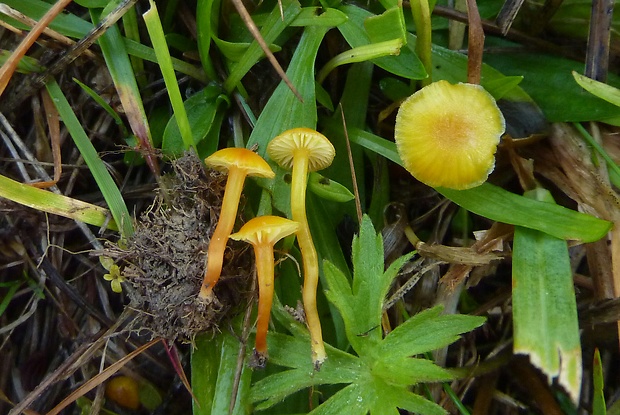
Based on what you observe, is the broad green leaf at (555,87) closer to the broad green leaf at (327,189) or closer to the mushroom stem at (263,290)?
the broad green leaf at (327,189)

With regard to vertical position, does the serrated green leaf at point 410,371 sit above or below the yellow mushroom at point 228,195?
below

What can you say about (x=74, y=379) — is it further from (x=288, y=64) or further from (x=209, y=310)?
(x=288, y=64)

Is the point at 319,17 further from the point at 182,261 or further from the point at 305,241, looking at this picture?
the point at 182,261

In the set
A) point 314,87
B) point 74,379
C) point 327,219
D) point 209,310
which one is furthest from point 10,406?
point 314,87

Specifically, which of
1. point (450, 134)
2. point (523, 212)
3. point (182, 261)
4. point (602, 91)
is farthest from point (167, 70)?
point (602, 91)

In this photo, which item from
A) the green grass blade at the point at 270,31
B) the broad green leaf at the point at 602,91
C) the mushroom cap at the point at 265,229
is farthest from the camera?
the green grass blade at the point at 270,31

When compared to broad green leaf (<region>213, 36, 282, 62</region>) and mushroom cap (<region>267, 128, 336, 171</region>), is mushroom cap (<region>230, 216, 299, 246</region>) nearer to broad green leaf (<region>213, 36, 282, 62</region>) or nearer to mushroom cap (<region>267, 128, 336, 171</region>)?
mushroom cap (<region>267, 128, 336, 171</region>)

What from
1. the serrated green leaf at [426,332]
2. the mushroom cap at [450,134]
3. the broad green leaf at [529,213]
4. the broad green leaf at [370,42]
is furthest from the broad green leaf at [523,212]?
the serrated green leaf at [426,332]
